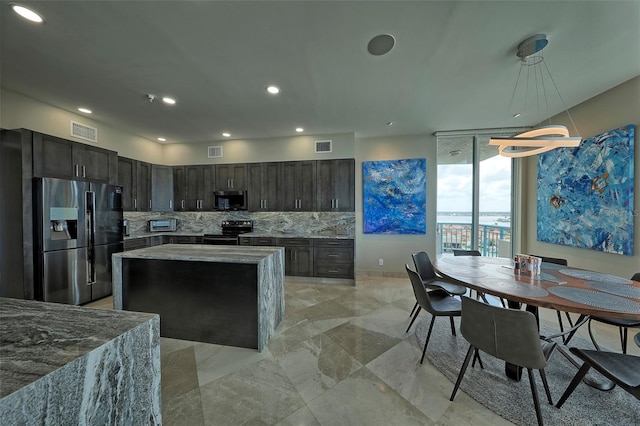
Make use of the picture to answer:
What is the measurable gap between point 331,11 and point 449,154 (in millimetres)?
4152

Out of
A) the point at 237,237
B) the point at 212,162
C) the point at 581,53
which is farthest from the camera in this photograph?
the point at 212,162

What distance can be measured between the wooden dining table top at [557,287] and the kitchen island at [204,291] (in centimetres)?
191

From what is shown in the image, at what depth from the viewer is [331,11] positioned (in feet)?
5.93

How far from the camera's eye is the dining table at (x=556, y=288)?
1580mm

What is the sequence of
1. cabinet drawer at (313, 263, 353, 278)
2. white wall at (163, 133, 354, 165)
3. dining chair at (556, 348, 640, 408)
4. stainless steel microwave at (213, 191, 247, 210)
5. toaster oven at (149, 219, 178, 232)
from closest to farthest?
dining chair at (556, 348, 640, 408)
cabinet drawer at (313, 263, 353, 278)
white wall at (163, 133, 354, 165)
toaster oven at (149, 219, 178, 232)
stainless steel microwave at (213, 191, 247, 210)

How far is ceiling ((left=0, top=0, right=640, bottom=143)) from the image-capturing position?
1820 mm

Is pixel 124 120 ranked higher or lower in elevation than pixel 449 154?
higher

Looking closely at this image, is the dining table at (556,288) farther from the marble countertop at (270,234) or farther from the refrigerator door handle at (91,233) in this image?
the refrigerator door handle at (91,233)

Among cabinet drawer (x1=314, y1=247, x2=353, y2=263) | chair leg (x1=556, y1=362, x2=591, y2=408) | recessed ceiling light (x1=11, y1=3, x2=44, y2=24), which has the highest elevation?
recessed ceiling light (x1=11, y1=3, x2=44, y2=24)

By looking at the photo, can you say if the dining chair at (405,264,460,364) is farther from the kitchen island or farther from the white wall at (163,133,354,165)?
the white wall at (163,133,354,165)

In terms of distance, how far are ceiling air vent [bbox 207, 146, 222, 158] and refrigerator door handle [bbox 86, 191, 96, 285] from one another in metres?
2.26

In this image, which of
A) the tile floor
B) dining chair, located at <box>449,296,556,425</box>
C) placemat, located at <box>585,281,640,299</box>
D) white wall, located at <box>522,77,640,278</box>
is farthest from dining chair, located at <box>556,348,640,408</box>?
white wall, located at <box>522,77,640,278</box>

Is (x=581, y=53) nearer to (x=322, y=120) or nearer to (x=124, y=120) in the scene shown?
(x=322, y=120)

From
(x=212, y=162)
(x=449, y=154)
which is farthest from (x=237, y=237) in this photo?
(x=449, y=154)
